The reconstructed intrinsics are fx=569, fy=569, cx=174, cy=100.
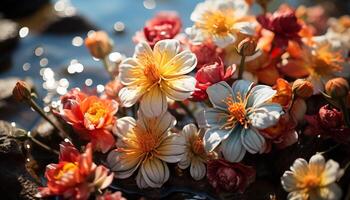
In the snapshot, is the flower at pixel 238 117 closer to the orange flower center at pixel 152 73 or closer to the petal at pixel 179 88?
the petal at pixel 179 88

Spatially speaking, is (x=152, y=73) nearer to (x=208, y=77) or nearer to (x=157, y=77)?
(x=157, y=77)

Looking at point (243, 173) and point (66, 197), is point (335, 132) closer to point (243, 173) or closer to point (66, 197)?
point (243, 173)

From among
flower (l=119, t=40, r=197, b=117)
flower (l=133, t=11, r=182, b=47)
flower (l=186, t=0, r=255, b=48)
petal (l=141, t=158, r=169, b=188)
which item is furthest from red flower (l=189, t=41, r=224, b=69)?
petal (l=141, t=158, r=169, b=188)

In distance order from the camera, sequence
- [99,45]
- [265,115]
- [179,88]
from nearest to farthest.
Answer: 1. [265,115]
2. [179,88]
3. [99,45]

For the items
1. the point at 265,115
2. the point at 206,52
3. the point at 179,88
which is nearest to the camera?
the point at 265,115

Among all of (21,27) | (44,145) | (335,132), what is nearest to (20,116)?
(44,145)

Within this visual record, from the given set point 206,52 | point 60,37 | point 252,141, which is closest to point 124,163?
point 252,141
